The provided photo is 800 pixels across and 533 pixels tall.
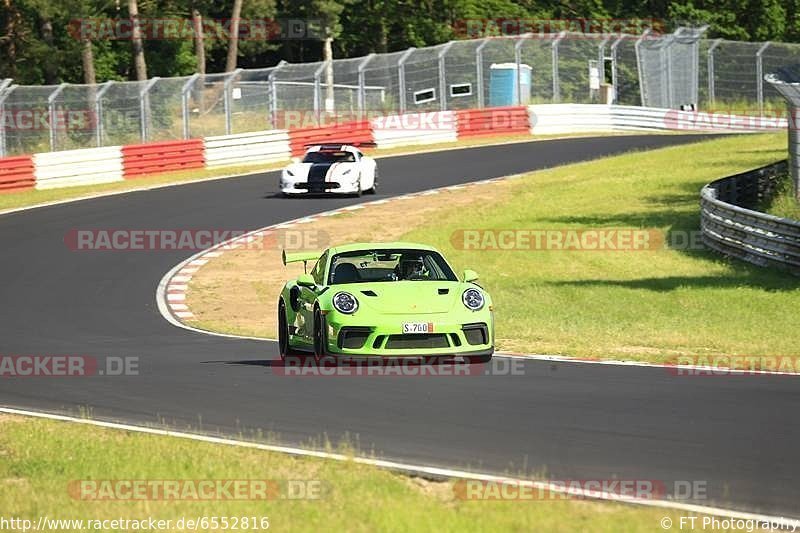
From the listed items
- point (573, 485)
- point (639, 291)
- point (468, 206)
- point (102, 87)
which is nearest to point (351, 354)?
point (573, 485)

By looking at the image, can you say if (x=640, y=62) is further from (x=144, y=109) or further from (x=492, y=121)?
(x=144, y=109)

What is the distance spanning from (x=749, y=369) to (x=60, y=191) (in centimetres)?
2431

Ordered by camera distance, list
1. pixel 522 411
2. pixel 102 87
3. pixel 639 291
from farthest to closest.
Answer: pixel 102 87 < pixel 639 291 < pixel 522 411

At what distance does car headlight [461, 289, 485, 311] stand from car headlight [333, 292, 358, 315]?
0.95 m

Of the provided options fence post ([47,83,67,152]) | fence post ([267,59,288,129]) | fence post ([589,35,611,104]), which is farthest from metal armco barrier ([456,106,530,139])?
fence post ([47,83,67,152])

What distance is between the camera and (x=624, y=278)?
22.0m

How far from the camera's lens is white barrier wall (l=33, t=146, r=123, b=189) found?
3450cm

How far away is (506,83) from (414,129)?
6.09 m

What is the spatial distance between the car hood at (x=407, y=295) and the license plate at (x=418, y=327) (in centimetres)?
15

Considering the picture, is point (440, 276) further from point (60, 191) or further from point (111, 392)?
point (60, 191)

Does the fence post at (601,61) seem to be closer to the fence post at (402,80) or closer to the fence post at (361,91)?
the fence post at (402,80)

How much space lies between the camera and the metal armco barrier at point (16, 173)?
110 feet

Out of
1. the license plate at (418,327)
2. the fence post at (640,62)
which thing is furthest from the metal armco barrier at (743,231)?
the fence post at (640,62)

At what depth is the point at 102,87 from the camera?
37000 mm
